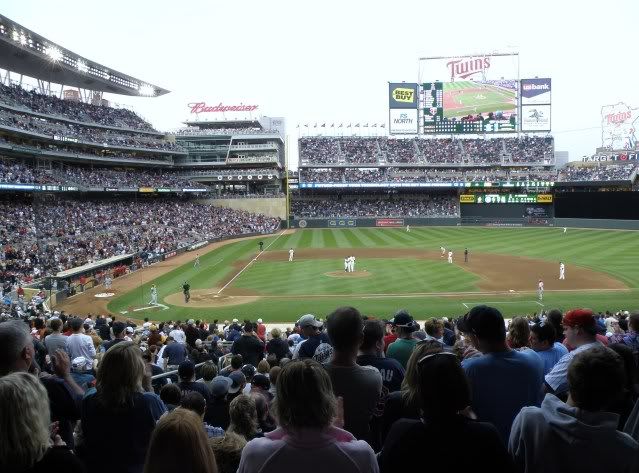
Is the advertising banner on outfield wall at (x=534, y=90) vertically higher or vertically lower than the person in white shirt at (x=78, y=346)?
higher

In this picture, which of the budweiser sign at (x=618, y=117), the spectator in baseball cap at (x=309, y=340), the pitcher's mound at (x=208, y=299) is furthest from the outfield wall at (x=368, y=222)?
the spectator in baseball cap at (x=309, y=340)

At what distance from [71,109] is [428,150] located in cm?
5700

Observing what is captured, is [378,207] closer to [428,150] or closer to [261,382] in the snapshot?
[428,150]

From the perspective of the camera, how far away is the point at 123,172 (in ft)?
223

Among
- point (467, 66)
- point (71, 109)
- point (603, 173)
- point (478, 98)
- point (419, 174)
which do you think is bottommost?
point (603, 173)

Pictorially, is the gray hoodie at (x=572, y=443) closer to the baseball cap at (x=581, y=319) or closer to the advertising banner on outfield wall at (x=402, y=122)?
the baseball cap at (x=581, y=319)

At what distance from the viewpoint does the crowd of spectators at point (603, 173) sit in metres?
A: 69.9

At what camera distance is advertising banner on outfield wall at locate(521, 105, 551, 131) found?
81000mm

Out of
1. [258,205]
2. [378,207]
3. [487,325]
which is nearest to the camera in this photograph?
[487,325]

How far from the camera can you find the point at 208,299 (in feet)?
92.2

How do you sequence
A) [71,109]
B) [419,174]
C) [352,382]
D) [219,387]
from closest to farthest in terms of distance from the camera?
[352,382], [219,387], [71,109], [419,174]

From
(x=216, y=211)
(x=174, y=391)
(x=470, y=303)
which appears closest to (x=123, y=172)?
(x=216, y=211)

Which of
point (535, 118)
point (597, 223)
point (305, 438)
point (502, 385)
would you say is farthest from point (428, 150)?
point (305, 438)

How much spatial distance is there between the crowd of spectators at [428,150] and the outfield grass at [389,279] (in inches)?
1169
